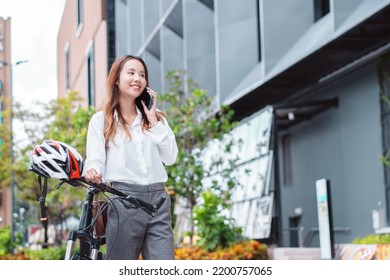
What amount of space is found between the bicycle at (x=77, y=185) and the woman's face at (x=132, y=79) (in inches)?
14.7

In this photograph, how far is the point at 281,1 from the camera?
42.7 ft

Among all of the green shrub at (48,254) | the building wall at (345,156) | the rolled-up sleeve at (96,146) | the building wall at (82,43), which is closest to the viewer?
the rolled-up sleeve at (96,146)

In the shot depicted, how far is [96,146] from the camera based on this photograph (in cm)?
331

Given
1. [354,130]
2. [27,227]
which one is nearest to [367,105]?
[354,130]

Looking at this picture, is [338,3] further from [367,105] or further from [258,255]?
[258,255]

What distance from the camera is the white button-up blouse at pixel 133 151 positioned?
334 centimetres

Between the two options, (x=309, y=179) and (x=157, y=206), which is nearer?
(x=157, y=206)

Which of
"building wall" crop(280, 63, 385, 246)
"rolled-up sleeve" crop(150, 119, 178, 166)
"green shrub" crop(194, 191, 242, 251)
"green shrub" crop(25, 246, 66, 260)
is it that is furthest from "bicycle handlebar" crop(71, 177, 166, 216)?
"building wall" crop(280, 63, 385, 246)

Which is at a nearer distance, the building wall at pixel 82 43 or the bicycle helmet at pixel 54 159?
the bicycle helmet at pixel 54 159

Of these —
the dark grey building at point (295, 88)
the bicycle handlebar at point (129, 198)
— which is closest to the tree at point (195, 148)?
the dark grey building at point (295, 88)

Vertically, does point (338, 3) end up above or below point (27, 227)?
above

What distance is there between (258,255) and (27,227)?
284 centimetres

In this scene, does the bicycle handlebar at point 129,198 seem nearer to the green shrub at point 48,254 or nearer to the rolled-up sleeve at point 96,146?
the rolled-up sleeve at point 96,146

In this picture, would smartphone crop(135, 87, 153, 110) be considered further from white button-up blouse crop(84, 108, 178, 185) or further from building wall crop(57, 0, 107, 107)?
building wall crop(57, 0, 107, 107)
